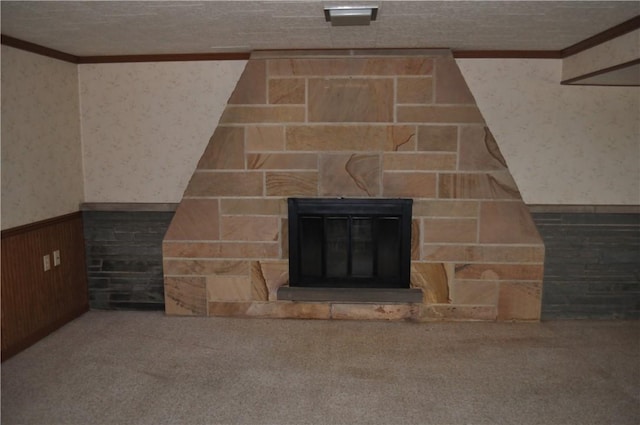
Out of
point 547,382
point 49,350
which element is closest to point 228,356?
point 49,350

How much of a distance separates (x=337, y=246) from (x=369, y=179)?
1.85 feet

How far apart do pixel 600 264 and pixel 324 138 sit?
228cm

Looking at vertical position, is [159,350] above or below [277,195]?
below

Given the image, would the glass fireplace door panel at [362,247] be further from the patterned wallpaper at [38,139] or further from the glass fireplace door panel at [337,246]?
the patterned wallpaper at [38,139]

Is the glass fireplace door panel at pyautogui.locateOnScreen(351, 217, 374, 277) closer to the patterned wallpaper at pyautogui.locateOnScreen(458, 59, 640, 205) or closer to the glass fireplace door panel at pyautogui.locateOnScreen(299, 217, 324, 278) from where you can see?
the glass fireplace door panel at pyautogui.locateOnScreen(299, 217, 324, 278)

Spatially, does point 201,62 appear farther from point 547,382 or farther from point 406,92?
point 547,382

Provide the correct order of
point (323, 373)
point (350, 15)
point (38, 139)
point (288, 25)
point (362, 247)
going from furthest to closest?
point (362, 247) < point (38, 139) < point (323, 373) < point (288, 25) < point (350, 15)

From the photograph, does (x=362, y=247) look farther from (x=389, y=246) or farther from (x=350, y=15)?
(x=350, y=15)

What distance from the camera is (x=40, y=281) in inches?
134

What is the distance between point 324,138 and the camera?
11.7 feet

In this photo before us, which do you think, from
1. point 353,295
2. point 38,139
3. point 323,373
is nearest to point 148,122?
point 38,139

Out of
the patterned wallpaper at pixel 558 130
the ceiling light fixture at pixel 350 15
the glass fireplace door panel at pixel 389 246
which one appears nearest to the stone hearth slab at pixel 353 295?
the glass fireplace door panel at pixel 389 246

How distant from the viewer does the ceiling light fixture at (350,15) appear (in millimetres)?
2368

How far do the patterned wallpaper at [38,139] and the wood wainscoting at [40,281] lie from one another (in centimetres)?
11
